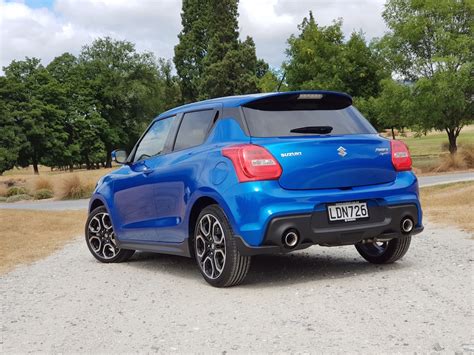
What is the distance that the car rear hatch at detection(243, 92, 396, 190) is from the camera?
573 centimetres

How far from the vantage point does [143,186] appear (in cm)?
Answer: 724

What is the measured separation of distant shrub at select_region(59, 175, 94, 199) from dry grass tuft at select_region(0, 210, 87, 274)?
1066cm

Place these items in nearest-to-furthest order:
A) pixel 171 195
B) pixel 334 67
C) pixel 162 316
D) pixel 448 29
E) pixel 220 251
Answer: pixel 162 316 < pixel 220 251 < pixel 171 195 < pixel 448 29 < pixel 334 67

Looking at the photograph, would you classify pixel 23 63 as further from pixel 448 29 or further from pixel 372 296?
pixel 372 296

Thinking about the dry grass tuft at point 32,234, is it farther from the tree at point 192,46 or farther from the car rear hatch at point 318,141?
the tree at point 192,46

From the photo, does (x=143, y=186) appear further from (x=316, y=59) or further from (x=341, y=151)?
(x=316, y=59)

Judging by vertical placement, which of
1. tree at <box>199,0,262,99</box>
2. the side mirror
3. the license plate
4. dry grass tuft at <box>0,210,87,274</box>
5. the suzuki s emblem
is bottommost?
dry grass tuft at <box>0,210,87,274</box>

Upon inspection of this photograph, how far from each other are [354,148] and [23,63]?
7174 cm

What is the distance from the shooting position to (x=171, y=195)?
6.62 metres

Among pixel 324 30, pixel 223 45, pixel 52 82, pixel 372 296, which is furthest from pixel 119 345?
pixel 52 82

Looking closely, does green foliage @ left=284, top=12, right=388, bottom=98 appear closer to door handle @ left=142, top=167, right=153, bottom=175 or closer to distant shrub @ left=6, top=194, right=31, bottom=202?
distant shrub @ left=6, top=194, right=31, bottom=202

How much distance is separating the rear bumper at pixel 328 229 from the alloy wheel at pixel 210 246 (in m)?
0.37

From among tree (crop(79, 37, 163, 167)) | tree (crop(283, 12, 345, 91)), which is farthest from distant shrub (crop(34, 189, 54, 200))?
tree (crop(79, 37, 163, 167))

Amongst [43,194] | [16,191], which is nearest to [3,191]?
[16,191]
